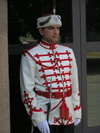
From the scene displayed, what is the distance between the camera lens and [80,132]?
4727 mm

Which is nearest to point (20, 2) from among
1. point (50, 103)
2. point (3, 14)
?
point (3, 14)

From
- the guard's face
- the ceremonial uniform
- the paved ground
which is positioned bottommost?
the paved ground

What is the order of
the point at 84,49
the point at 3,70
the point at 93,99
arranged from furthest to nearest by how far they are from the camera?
the point at 93,99 < the point at 84,49 < the point at 3,70

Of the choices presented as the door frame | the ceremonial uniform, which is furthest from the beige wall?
the door frame

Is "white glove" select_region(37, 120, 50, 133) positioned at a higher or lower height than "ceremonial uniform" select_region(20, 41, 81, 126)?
lower

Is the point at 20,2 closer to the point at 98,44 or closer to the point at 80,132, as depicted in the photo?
the point at 98,44

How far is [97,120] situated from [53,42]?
65.8 inches

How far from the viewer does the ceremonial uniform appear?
3576 mm

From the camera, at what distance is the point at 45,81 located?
11.9ft

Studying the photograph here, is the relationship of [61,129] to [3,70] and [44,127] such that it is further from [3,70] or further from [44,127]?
[3,70]

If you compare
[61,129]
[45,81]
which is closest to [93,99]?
[61,129]

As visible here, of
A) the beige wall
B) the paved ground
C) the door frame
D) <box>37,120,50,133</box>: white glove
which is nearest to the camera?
<box>37,120,50,133</box>: white glove

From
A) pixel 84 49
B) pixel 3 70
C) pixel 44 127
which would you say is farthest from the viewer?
pixel 84 49

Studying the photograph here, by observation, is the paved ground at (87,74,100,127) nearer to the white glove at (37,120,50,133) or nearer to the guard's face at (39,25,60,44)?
the guard's face at (39,25,60,44)
